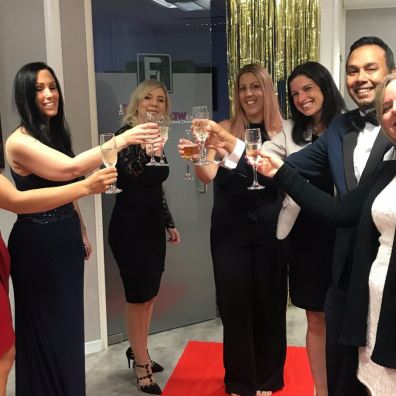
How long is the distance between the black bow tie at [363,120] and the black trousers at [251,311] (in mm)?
896

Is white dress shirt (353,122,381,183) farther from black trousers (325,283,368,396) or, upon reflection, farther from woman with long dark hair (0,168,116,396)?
woman with long dark hair (0,168,116,396)

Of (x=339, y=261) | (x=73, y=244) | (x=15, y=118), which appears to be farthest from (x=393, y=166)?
(x=15, y=118)

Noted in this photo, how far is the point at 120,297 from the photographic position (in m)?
3.71

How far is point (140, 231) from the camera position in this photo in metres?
2.91

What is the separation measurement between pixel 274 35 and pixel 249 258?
2234mm

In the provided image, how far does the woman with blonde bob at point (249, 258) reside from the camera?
2678 mm

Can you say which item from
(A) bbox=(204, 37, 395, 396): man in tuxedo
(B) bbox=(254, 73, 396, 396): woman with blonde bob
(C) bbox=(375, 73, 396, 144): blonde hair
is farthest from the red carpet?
(C) bbox=(375, 73, 396, 144): blonde hair

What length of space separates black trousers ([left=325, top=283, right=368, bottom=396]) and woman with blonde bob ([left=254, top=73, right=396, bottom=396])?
9cm

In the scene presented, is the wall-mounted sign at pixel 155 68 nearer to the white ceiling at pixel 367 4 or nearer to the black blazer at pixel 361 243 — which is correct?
the black blazer at pixel 361 243

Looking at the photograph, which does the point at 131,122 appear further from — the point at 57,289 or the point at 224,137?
the point at 57,289

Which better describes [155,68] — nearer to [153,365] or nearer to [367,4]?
[153,365]

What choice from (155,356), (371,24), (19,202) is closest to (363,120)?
(19,202)

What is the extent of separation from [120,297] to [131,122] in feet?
4.73

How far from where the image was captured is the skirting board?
3.52m
